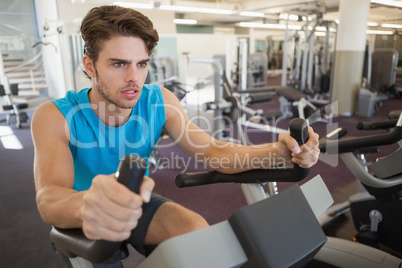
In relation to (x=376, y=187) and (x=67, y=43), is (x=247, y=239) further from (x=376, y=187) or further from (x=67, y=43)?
(x=67, y=43)

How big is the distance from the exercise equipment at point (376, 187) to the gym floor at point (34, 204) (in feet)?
0.41

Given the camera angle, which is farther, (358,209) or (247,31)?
(247,31)

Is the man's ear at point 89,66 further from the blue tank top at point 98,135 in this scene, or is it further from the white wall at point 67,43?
the white wall at point 67,43

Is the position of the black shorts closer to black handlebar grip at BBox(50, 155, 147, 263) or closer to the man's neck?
black handlebar grip at BBox(50, 155, 147, 263)

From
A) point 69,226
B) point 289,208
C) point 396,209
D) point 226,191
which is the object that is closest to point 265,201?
point 289,208

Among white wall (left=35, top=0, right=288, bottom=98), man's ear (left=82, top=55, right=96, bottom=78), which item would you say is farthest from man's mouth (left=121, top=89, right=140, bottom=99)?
white wall (left=35, top=0, right=288, bottom=98)

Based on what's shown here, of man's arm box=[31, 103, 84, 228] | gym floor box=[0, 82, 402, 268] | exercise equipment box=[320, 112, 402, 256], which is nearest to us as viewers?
man's arm box=[31, 103, 84, 228]

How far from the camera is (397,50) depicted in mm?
6242

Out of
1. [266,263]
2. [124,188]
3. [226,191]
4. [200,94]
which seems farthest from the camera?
[200,94]

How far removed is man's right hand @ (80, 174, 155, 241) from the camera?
395mm

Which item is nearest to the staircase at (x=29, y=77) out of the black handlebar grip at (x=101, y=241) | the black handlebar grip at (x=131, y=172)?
the black handlebar grip at (x=101, y=241)

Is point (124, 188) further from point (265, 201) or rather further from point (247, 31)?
point (247, 31)

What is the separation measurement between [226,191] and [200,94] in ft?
5.42

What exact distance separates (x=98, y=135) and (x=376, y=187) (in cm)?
137
